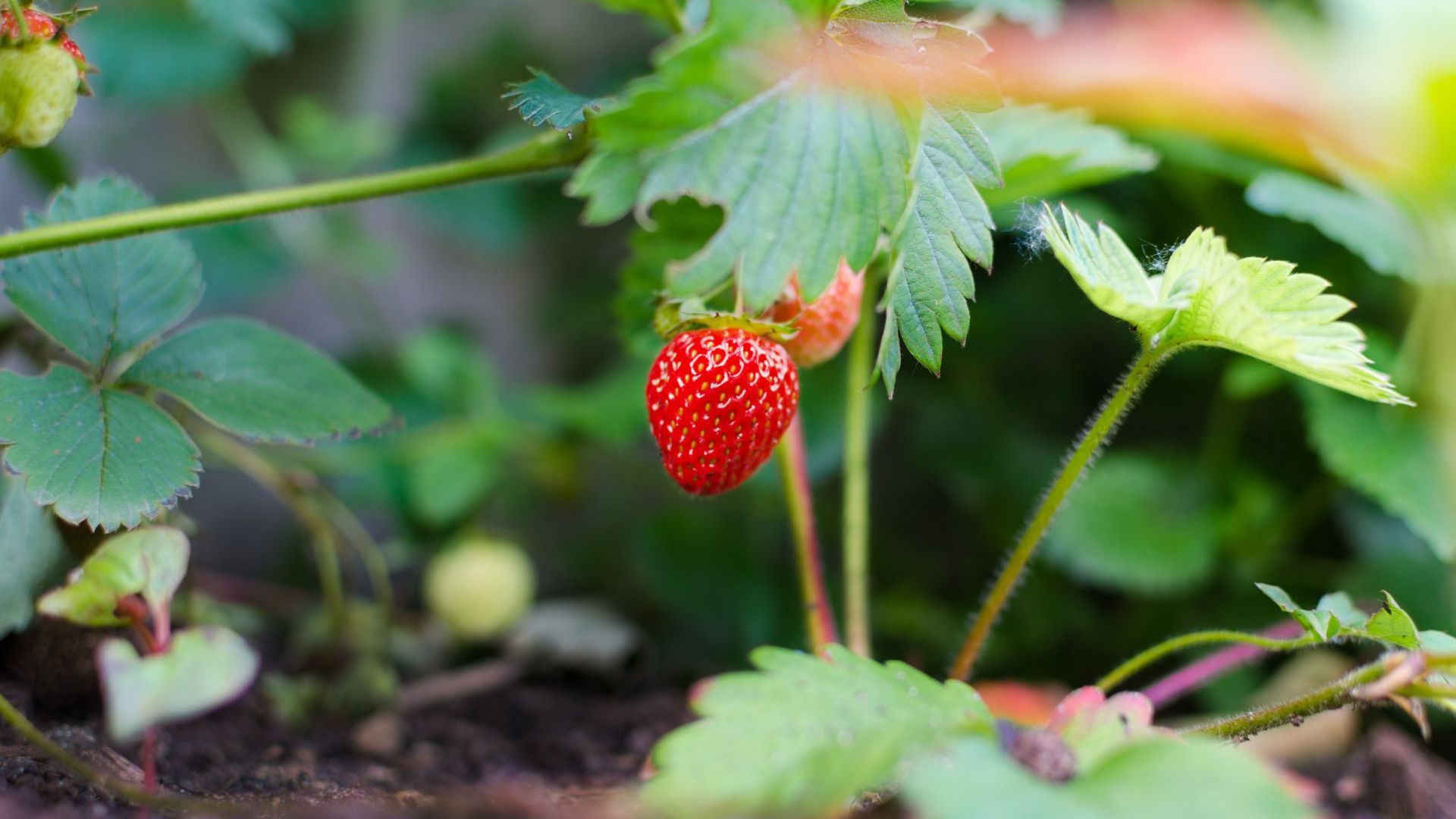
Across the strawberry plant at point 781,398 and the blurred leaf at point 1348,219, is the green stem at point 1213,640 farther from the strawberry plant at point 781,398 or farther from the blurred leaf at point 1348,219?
the blurred leaf at point 1348,219

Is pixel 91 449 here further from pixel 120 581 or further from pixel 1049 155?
pixel 1049 155

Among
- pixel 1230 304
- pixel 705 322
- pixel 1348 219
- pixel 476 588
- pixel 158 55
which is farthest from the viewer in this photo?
pixel 158 55

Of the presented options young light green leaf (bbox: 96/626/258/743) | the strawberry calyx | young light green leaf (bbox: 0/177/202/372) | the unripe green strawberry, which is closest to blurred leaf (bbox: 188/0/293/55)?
young light green leaf (bbox: 0/177/202/372)

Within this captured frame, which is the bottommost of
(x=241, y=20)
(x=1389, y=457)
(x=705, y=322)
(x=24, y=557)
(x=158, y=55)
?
(x=1389, y=457)

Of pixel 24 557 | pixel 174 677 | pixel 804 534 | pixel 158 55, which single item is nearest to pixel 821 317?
pixel 804 534

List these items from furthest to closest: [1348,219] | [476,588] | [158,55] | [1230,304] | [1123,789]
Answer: [158,55]
[476,588]
[1348,219]
[1230,304]
[1123,789]

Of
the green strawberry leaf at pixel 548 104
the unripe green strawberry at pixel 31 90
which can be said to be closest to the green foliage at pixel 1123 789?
Result: the green strawberry leaf at pixel 548 104

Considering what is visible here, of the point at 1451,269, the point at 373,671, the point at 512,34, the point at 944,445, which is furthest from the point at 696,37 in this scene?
the point at 512,34

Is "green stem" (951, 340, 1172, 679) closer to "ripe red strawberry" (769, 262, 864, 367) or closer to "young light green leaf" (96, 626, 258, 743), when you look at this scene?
"ripe red strawberry" (769, 262, 864, 367)
